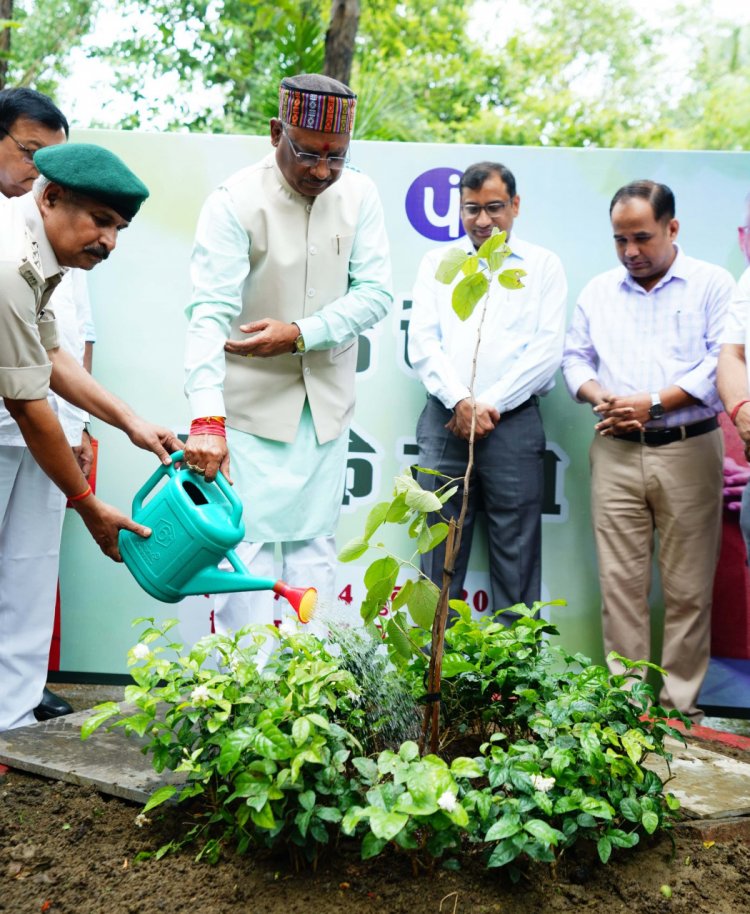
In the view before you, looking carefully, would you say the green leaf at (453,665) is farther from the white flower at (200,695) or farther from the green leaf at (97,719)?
the green leaf at (97,719)

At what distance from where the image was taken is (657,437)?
373 cm

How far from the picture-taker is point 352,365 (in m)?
3.32

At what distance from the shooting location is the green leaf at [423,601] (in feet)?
7.34

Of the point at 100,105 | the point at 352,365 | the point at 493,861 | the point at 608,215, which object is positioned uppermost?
the point at 100,105

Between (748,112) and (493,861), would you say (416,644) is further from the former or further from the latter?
(748,112)

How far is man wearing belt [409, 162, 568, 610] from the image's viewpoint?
378 cm

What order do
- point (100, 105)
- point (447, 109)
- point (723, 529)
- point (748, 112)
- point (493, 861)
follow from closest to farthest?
point (493, 861)
point (723, 529)
point (100, 105)
point (447, 109)
point (748, 112)

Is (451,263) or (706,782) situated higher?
(451,263)

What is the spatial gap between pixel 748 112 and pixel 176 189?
19.5m

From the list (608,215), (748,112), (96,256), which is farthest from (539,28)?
(96,256)

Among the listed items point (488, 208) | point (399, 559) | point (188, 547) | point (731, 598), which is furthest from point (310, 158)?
point (731, 598)

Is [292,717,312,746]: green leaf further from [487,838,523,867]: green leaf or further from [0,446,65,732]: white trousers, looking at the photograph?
[0,446,65,732]: white trousers

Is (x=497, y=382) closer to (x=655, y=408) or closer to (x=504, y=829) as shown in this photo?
(x=655, y=408)

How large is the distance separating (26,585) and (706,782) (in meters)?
2.19
